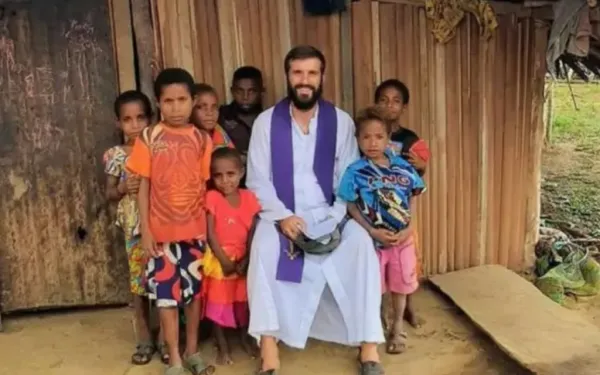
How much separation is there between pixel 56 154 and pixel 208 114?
115 centimetres

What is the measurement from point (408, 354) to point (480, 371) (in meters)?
0.41

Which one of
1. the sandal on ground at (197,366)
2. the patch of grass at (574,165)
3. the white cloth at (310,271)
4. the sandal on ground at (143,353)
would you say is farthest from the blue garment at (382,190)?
the patch of grass at (574,165)

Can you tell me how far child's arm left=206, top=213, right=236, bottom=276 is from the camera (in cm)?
463

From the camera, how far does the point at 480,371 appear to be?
16.0 feet

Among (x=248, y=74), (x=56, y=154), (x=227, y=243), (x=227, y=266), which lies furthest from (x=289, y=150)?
(x=56, y=154)

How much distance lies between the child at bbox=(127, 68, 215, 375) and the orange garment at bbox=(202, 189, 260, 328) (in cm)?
10

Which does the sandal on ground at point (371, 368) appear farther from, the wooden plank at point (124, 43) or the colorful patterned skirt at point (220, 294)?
the wooden plank at point (124, 43)

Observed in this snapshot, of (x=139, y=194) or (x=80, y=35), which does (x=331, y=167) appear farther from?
(x=80, y=35)

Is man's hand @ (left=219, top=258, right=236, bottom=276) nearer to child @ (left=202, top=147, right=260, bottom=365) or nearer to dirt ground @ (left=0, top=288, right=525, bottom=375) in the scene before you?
child @ (left=202, top=147, right=260, bottom=365)

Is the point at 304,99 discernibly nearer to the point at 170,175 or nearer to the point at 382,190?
the point at 382,190

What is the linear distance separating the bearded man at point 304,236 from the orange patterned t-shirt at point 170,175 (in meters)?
0.42

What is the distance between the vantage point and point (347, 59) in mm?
5578

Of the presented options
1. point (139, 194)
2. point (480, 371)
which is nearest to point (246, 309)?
point (139, 194)

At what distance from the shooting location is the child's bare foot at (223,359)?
4.81m
